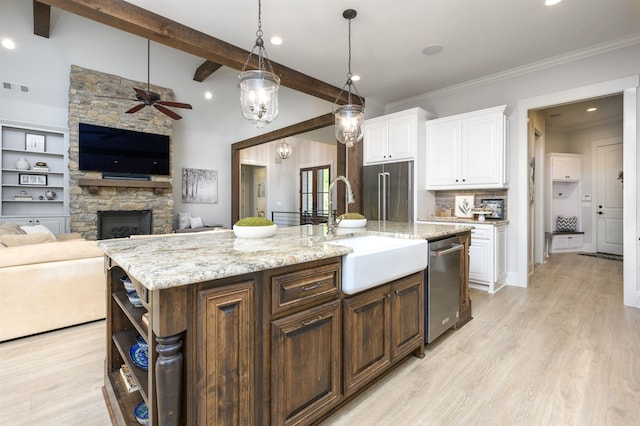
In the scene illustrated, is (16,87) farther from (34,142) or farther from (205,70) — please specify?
(205,70)

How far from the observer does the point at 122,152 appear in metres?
5.93

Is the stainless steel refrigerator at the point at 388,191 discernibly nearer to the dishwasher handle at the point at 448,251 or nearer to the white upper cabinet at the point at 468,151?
the white upper cabinet at the point at 468,151

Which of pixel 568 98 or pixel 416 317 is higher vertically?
pixel 568 98

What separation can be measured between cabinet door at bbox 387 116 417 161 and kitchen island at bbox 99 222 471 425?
10.1 ft

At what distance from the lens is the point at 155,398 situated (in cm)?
109

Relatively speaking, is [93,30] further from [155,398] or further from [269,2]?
[155,398]

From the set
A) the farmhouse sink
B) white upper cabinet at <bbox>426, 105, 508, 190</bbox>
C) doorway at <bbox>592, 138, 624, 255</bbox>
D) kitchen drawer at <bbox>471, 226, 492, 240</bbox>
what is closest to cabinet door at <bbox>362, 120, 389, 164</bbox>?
white upper cabinet at <bbox>426, 105, 508, 190</bbox>

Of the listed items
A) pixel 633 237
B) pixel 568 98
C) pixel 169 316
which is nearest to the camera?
pixel 169 316

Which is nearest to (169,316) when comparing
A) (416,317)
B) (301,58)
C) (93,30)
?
(416,317)

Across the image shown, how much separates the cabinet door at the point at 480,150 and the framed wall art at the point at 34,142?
23.6 ft

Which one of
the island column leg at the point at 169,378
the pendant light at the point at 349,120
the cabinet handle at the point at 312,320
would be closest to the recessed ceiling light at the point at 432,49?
the pendant light at the point at 349,120

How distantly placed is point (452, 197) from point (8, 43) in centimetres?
771

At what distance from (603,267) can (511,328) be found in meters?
4.01

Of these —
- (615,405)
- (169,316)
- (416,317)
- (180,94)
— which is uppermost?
(180,94)
